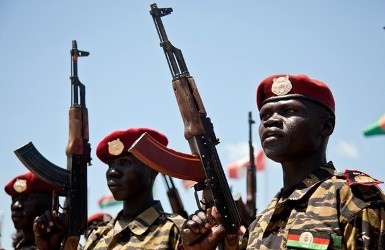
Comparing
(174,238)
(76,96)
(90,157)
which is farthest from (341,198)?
(76,96)

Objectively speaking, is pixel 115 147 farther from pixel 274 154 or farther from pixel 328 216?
pixel 328 216

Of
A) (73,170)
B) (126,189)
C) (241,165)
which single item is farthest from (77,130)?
(241,165)

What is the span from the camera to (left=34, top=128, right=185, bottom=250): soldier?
6539mm

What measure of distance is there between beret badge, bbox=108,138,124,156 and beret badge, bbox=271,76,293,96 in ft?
8.79

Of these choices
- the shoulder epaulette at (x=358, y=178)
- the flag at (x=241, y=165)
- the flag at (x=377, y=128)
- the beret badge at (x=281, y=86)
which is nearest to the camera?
the shoulder epaulette at (x=358, y=178)

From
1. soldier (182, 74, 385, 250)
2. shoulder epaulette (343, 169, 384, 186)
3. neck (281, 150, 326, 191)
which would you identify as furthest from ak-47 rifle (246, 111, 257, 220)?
shoulder epaulette (343, 169, 384, 186)

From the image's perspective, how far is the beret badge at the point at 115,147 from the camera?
275 inches

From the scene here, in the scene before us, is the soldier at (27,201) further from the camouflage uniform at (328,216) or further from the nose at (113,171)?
the camouflage uniform at (328,216)

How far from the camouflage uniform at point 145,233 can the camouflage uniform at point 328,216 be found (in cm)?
208

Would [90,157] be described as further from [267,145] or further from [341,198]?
[341,198]

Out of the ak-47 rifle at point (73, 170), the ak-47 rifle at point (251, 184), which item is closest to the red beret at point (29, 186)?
the ak-47 rifle at point (73, 170)

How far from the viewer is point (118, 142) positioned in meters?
7.09

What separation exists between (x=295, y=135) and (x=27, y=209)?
203 inches

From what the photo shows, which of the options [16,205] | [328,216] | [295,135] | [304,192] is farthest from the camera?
[16,205]
